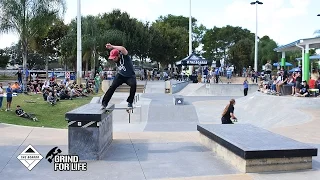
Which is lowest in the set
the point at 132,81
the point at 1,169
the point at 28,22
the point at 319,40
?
the point at 1,169

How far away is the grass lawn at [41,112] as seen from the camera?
1591 cm

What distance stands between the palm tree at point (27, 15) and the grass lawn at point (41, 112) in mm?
4969

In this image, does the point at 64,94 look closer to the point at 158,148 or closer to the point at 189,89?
the point at 189,89

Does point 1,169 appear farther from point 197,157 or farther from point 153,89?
point 153,89

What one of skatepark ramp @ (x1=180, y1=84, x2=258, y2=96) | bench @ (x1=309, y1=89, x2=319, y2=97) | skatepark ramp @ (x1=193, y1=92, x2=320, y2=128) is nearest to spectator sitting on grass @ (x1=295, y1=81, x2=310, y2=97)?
bench @ (x1=309, y1=89, x2=319, y2=97)

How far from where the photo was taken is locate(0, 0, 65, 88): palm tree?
82.5 ft

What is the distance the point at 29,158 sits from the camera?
25.3 ft

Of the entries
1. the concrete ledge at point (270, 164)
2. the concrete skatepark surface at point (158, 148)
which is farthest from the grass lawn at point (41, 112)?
the concrete ledge at point (270, 164)

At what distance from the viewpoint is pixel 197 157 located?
8.18m

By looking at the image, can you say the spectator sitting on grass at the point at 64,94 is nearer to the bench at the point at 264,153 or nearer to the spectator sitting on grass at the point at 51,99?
the spectator sitting on grass at the point at 51,99

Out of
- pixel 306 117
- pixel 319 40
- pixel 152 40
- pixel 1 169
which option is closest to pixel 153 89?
pixel 319 40

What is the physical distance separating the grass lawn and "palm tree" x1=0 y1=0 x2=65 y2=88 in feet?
16.3

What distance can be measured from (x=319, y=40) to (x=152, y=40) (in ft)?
111

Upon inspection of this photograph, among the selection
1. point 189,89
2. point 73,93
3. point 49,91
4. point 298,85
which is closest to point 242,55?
point 189,89
